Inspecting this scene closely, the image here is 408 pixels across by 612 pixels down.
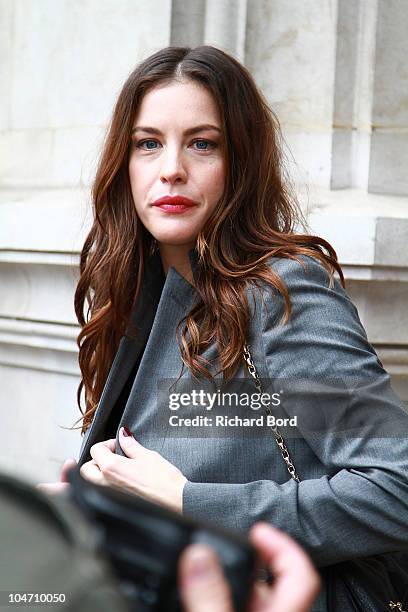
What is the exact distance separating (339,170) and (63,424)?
45.0 inches

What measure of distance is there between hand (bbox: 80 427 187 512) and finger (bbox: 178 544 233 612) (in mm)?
1176

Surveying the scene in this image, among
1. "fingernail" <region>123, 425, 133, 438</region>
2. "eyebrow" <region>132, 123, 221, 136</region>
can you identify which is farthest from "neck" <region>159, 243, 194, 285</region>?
"fingernail" <region>123, 425, 133, 438</region>

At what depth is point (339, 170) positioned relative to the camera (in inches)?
116

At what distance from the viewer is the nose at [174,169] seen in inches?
80.3

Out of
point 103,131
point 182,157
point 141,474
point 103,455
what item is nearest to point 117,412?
point 103,455

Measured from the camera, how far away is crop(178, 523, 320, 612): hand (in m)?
0.54

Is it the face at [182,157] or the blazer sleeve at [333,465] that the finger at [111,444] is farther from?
the face at [182,157]

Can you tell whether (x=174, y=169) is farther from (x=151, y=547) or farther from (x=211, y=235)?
(x=151, y=547)

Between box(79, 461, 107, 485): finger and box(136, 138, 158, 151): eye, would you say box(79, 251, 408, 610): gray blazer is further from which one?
box(136, 138, 158, 151): eye

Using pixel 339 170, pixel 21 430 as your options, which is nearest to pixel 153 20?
pixel 339 170

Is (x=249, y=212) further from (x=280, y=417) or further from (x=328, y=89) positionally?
(x=328, y=89)

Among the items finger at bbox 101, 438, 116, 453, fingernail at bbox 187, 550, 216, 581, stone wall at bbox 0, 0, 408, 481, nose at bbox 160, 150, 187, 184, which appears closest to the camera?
fingernail at bbox 187, 550, 216, 581

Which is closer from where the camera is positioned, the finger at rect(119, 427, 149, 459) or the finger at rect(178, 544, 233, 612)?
the finger at rect(178, 544, 233, 612)

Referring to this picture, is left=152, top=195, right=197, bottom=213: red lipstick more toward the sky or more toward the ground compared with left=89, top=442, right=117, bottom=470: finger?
more toward the sky
